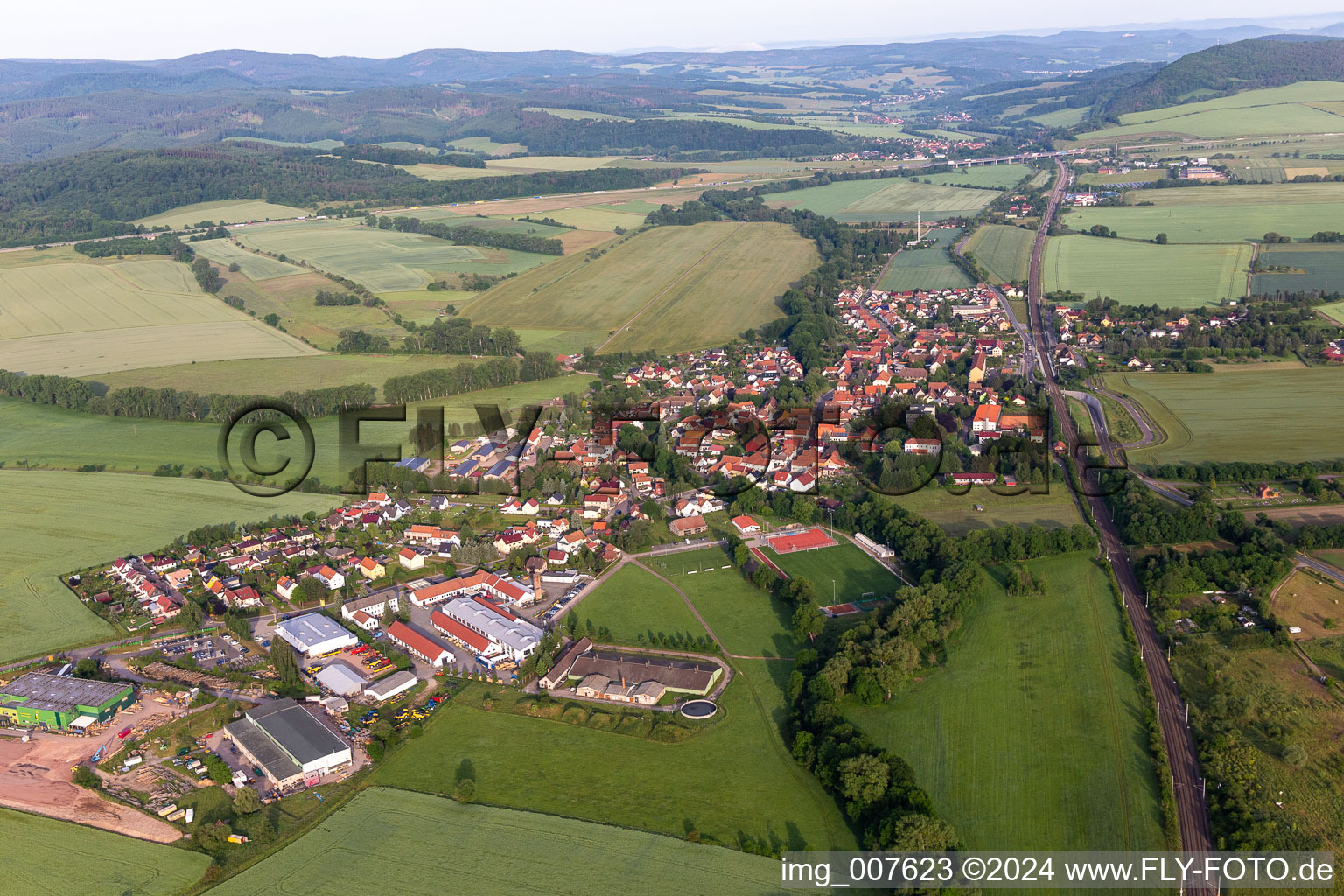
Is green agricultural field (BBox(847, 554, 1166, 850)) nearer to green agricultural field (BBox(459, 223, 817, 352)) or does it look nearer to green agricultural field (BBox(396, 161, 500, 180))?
green agricultural field (BBox(459, 223, 817, 352))

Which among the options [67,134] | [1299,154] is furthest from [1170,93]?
[67,134]

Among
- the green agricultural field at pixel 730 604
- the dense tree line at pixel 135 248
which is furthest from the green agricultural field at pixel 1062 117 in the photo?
the green agricultural field at pixel 730 604

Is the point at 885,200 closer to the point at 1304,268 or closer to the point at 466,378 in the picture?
the point at 1304,268

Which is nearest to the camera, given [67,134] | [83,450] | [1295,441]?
[1295,441]

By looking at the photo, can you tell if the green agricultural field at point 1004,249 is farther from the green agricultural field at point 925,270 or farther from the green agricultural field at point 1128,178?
the green agricultural field at point 1128,178

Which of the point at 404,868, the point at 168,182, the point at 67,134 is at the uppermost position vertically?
the point at 67,134

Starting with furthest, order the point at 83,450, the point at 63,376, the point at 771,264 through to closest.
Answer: the point at 771,264
the point at 63,376
the point at 83,450

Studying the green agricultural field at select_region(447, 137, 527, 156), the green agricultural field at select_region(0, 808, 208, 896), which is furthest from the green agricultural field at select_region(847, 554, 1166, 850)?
the green agricultural field at select_region(447, 137, 527, 156)

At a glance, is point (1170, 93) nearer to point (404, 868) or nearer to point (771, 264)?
point (771, 264)

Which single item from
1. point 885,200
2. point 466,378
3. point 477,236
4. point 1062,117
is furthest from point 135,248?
point 1062,117
